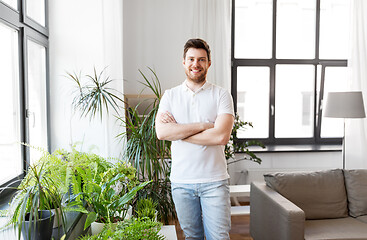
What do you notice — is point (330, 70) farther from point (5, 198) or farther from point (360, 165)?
point (5, 198)

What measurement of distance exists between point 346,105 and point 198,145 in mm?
2297

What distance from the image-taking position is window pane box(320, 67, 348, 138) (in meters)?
5.06

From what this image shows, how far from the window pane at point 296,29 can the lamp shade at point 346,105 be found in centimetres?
127

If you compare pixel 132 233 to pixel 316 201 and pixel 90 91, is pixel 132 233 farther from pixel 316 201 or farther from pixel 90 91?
pixel 316 201

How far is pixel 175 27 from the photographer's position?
4613mm

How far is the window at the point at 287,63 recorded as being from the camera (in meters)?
4.95

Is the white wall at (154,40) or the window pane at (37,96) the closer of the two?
the window pane at (37,96)

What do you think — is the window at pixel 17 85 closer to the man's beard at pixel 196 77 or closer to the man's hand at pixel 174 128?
the man's hand at pixel 174 128

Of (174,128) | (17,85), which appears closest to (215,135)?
(174,128)

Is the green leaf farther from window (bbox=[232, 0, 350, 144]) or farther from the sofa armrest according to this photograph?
window (bbox=[232, 0, 350, 144])

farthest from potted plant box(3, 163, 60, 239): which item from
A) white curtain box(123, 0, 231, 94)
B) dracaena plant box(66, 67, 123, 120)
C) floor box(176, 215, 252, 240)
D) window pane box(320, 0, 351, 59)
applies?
window pane box(320, 0, 351, 59)

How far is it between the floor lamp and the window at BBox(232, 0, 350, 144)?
1120mm

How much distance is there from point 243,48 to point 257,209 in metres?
2.48

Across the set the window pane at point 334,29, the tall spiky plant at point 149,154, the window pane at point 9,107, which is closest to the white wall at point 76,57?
the tall spiky plant at point 149,154
